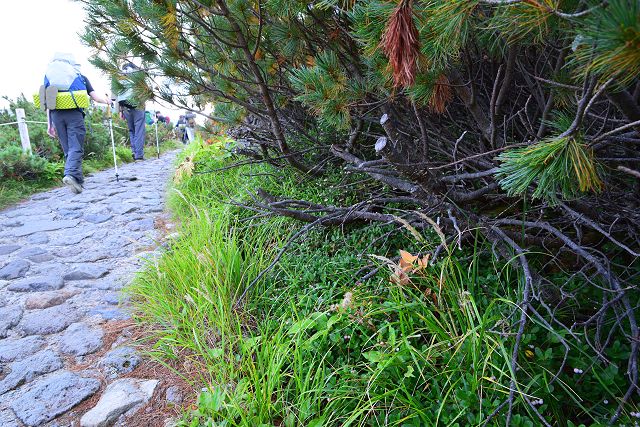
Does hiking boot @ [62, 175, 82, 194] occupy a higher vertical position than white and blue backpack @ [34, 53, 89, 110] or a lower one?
lower

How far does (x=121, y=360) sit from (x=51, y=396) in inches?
14.0

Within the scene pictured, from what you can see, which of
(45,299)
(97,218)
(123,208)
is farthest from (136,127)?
(45,299)

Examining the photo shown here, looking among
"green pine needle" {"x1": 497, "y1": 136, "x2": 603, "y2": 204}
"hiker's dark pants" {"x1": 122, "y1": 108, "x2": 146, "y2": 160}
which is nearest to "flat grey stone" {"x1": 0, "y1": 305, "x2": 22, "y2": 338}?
"green pine needle" {"x1": 497, "y1": 136, "x2": 603, "y2": 204}

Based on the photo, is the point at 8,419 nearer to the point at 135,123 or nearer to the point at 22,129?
the point at 22,129

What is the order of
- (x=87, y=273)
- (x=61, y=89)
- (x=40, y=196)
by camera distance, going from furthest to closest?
(x=40, y=196) → (x=61, y=89) → (x=87, y=273)

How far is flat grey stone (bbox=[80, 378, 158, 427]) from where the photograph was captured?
1874 mm

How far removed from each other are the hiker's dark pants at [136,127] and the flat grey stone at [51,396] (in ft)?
27.2

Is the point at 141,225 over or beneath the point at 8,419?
over

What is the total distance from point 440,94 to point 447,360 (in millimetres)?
1084

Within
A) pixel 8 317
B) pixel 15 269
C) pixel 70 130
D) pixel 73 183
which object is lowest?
pixel 8 317

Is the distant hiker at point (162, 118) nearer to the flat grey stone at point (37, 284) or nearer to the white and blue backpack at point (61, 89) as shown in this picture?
the white and blue backpack at point (61, 89)

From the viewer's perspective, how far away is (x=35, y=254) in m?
3.97

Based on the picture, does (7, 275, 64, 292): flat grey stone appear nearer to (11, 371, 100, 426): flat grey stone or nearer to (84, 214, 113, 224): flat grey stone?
(11, 371, 100, 426): flat grey stone

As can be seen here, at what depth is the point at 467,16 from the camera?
1093 millimetres
